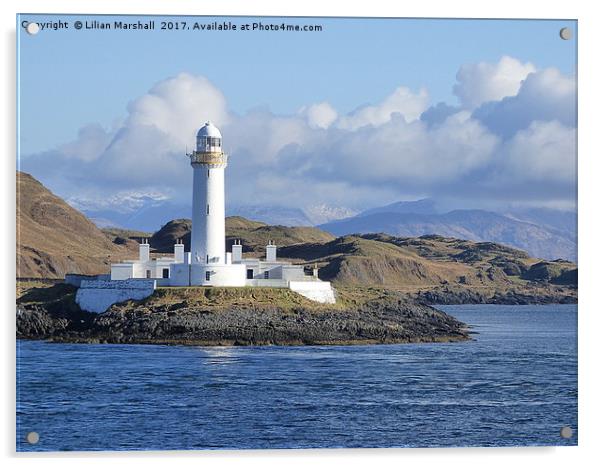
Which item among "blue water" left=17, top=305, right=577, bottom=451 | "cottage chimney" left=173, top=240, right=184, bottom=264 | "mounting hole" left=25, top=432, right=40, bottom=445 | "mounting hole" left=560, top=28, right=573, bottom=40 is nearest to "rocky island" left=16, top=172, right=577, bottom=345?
"blue water" left=17, top=305, right=577, bottom=451

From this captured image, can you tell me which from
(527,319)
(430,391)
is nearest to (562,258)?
(527,319)

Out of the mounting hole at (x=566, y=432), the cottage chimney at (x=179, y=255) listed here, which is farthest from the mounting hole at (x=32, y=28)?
the cottage chimney at (x=179, y=255)

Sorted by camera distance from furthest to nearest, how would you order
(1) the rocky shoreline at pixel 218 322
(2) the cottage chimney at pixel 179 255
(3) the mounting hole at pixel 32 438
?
(2) the cottage chimney at pixel 179 255 < (1) the rocky shoreline at pixel 218 322 < (3) the mounting hole at pixel 32 438

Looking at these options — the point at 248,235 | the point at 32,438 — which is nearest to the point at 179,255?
the point at 32,438

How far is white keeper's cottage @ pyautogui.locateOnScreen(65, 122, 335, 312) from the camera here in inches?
1644

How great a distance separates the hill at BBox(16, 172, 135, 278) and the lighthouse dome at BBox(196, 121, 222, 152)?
2777cm

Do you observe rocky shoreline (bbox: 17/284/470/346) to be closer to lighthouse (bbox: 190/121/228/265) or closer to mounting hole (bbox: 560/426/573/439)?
lighthouse (bbox: 190/121/228/265)

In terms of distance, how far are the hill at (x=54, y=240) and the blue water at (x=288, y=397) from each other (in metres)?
34.3

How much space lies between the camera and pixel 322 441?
24.8 metres

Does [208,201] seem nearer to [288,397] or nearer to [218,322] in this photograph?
[218,322]

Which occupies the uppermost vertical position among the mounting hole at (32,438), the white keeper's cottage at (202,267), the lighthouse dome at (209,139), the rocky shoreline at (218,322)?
the lighthouse dome at (209,139)

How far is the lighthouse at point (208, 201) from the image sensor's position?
4269cm

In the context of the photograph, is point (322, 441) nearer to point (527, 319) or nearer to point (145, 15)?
point (145, 15)

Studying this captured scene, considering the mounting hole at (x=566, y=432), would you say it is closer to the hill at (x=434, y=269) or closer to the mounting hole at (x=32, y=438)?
the mounting hole at (x=32, y=438)
